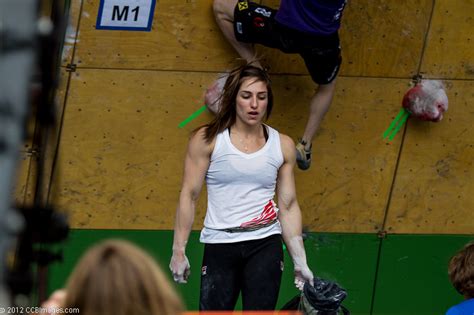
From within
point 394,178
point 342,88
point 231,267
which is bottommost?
point 231,267

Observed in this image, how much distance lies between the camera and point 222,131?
22.0 ft

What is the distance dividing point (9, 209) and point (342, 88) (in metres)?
5.00

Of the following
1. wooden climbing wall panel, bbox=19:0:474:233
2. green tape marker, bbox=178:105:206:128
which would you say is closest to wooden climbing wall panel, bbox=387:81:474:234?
wooden climbing wall panel, bbox=19:0:474:233

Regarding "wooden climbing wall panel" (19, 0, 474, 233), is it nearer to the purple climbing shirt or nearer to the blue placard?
the blue placard

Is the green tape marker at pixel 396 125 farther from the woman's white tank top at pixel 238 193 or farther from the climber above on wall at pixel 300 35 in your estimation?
the woman's white tank top at pixel 238 193

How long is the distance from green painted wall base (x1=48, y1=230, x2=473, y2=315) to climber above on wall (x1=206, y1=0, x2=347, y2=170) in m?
0.86

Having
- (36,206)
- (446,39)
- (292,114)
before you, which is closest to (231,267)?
(292,114)

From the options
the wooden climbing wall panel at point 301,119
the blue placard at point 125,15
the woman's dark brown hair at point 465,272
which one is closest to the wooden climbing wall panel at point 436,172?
the wooden climbing wall panel at point 301,119

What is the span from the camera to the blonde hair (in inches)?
129

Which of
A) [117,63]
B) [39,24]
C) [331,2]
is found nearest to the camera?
[39,24]

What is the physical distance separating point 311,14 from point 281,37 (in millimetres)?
280

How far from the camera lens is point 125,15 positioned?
295 inches

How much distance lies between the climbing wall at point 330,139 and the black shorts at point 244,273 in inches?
51.3

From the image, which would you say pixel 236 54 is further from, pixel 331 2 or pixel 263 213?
pixel 263 213
